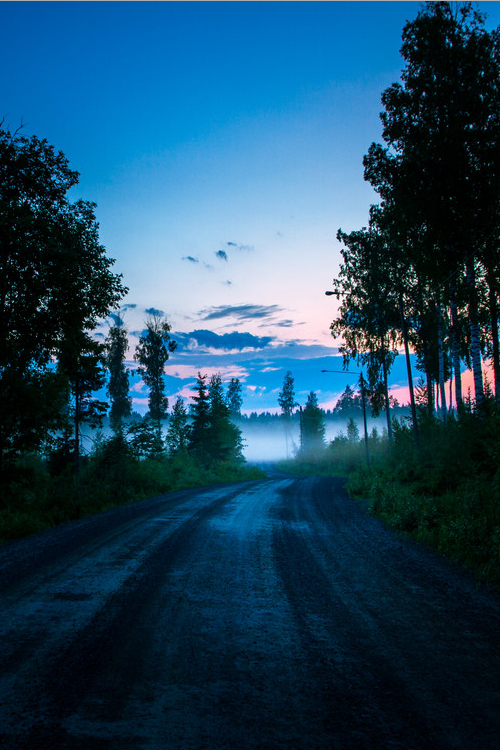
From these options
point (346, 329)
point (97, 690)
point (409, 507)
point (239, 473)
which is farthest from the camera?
point (239, 473)

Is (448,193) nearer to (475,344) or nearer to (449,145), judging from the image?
(449,145)

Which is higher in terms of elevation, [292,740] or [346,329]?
[346,329]

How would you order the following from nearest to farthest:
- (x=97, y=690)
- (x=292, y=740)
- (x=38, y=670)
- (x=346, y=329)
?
1. (x=292, y=740)
2. (x=97, y=690)
3. (x=38, y=670)
4. (x=346, y=329)

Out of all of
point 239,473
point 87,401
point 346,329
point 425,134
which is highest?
point 425,134

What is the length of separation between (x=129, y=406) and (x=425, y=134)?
4111cm

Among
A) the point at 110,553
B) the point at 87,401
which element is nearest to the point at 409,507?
the point at 110,553

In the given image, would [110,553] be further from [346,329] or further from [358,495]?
[346,329]

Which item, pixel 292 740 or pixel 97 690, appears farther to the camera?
pixel 97 690

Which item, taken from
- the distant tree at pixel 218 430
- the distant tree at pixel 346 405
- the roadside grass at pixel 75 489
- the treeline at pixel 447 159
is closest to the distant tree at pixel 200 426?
the distant tree at pixel 218 430

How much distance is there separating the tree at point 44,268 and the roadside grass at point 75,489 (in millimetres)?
2005

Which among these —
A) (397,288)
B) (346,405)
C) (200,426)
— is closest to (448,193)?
(397,288)

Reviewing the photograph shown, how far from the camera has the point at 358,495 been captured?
62.0 feet

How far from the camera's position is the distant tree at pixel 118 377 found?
157ft

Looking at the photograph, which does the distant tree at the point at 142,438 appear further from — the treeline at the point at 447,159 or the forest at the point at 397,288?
the treeline at the point at 447,159
